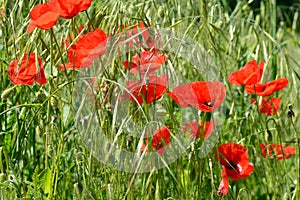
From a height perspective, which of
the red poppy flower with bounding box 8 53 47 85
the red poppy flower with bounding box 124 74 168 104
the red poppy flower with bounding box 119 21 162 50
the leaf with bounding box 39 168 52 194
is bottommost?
the leaf with bounding box 39 168 52 194

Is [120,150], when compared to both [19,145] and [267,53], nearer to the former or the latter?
[19,145]

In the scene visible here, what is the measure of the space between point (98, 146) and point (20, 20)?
378mm

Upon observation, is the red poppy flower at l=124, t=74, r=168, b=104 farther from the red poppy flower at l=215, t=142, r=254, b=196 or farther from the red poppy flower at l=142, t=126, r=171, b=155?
the red poppy flower at l=215, t=142, r=254, b=196

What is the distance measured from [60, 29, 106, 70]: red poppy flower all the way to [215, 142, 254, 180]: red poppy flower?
0.31 meters

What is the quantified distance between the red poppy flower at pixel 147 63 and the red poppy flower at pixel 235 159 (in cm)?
23

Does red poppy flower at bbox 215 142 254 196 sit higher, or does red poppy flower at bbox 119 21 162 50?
red poppy flower at bbox 119 21 162 50

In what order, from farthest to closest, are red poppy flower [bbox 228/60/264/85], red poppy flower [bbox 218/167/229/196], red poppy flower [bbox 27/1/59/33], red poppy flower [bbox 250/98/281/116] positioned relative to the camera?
red poppy flower [bbox 250/98/281/116] < red poppy flower [bbox 228/60/264/85] < red poppy flower [bbox 218/167/229/196] < red poppy flower [bbox 27/1/59/33]

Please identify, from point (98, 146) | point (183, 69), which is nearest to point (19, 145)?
point (98, 146)

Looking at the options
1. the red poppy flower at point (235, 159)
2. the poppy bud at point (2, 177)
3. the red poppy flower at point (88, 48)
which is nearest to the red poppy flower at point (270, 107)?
the red poppy flower at point (235, 159)

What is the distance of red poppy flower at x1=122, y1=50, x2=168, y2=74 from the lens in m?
1.09

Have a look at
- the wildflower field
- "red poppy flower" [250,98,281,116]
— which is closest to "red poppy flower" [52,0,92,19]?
the wildflower field

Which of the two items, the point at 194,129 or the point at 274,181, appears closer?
the point at 194,129

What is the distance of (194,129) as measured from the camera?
1.20 meters

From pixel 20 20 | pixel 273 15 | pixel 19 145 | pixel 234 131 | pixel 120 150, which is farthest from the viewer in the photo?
pixel 273 15
